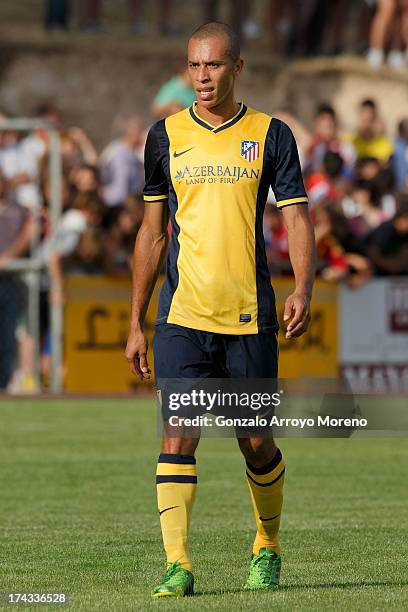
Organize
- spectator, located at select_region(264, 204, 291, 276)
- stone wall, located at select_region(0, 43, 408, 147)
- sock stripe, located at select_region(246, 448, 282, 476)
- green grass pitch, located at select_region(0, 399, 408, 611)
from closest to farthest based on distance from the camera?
green grass pitch, located at select_region(0, 399, 408, 611), sock stripe, located at select_region(246, 448, 282, 476), spectator, located at select_region(264, 204, 291, 276), stone wall, located at select_region(0, 43, 408, 147)

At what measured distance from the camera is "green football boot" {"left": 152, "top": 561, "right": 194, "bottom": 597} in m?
7.00

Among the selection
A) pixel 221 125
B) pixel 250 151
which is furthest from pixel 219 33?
pixel 250 151

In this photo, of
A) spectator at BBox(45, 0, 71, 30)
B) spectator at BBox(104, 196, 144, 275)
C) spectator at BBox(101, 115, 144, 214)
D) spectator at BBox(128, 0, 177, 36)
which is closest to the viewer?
spectator at BBox(104, 196, 144, 275)

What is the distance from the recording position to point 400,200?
19.7 m

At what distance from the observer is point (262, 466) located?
7.38 metres

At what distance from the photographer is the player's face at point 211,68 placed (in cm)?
717

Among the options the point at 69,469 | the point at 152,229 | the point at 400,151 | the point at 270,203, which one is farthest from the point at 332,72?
the point at 152,229

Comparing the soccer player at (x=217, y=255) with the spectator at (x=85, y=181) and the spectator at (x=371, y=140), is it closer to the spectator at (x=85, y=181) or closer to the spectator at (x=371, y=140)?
the spectator at (x=85, y=181)

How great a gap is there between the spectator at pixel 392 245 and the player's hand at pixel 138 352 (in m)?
12.5

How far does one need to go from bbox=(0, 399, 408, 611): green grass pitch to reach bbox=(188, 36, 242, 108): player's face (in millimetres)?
2102

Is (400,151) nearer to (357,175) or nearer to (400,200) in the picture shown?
(357,175)

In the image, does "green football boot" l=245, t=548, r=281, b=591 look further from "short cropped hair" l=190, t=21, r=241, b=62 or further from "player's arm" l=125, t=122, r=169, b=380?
"short cropped hair" l=190, t=21, r=241, b=62

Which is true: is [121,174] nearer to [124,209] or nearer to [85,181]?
[85,181]

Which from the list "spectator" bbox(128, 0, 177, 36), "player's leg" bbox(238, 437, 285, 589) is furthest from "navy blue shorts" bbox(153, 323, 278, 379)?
"spectator" bbox(128, 0, 177, 36)
